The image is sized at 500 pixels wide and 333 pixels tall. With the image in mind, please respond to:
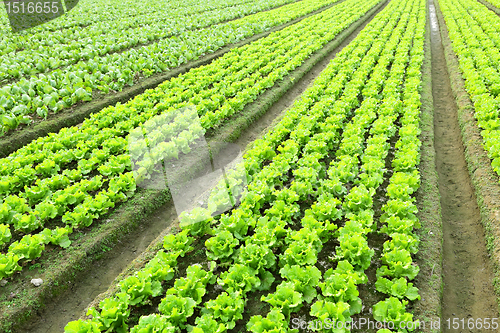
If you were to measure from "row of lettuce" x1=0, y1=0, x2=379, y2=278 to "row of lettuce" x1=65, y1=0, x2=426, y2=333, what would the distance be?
6.94 ft


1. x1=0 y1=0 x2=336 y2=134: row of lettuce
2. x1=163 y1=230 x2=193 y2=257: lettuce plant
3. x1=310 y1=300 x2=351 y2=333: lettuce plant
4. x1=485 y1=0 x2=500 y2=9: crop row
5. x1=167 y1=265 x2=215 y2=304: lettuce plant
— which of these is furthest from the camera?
x1=485 y1=0 x2=500 y2=9: crop row

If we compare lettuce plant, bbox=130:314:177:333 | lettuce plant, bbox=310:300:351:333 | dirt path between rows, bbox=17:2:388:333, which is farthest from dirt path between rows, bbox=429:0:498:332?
dirt path between rows, bbox=17:2:388:333

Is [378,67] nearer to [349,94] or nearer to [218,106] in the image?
[349,94]

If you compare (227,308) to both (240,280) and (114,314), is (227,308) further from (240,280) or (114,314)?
(114,314)

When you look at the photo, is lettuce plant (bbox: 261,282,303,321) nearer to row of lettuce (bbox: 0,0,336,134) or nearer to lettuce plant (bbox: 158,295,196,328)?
lettuce plant (bbox: 158,295,196,328)

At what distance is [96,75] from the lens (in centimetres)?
1356

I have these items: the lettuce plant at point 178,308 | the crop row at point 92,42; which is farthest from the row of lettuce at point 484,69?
the crop row at point 92,42

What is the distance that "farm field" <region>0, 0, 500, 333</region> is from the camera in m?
5.03

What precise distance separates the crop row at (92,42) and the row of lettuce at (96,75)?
393 millimetres

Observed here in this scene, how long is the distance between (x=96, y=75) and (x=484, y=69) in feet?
54.2

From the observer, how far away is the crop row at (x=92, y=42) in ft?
47.4

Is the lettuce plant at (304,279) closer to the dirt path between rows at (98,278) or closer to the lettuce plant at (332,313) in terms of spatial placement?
the lettuce plant at (332,313)

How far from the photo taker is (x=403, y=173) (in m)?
7.29

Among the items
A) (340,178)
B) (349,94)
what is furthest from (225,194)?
(349,94)
